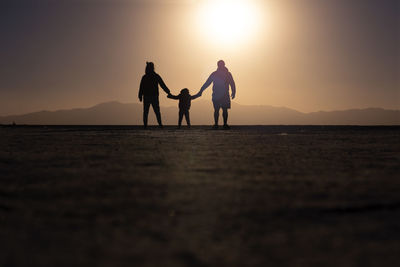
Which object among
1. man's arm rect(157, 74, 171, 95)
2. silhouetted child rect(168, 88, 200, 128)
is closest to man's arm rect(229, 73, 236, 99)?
silhouetted child rect(168, 88, 200, 128)

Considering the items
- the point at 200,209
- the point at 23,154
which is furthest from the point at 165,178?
the point at 23,154

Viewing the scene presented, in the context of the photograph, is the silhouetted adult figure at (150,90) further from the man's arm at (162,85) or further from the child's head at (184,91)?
the child's head at (184,91)

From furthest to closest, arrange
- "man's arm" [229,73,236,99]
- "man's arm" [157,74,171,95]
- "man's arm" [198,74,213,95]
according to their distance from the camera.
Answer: "man's arm" [157,74,171,95], "man's arm" [229,73,236,99], "man's arm" [198,74,213,95]

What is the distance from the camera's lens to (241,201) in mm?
2848

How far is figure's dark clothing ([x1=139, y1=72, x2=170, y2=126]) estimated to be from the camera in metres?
16.0

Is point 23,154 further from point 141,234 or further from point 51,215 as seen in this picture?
point 141,234

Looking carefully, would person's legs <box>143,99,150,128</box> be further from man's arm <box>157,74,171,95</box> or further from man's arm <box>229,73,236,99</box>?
man's arm <box>229,73,236,99</box>

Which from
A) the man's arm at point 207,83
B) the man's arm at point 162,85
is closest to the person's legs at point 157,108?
the man's arm at point 162,85

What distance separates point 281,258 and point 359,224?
67cm

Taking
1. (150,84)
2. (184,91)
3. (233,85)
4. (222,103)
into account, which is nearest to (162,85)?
(150,84)

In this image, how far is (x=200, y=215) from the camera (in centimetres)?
249

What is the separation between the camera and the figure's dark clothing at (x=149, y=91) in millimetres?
15977

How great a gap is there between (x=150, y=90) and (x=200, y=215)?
13.7 metres

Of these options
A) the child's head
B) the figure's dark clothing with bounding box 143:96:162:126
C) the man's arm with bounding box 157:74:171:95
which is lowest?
the figure's dark clothing with bounding box 143:96:162:126
